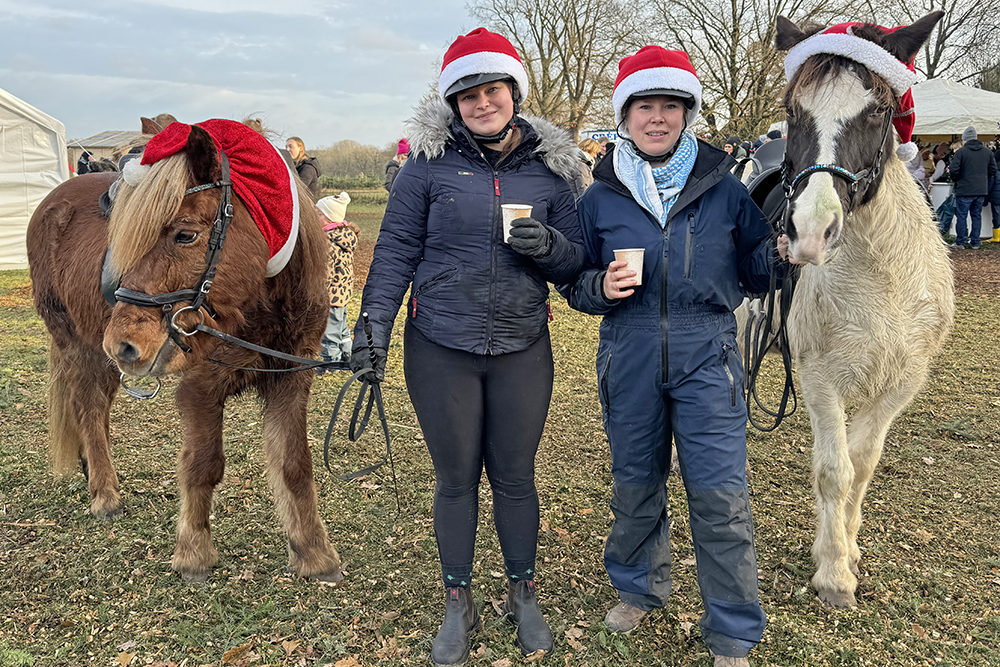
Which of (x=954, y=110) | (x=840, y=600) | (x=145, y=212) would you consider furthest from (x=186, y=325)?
(x=954, y=110)

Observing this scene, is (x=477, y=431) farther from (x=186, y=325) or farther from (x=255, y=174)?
(x=255, y=174)

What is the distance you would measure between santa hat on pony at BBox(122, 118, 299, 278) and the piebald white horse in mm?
1912

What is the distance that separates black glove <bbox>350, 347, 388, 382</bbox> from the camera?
233 cm

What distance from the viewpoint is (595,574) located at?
10.3 feet

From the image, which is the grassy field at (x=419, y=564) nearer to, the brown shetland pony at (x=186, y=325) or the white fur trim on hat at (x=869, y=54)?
the brown shetland pony at (x=186, y=325)

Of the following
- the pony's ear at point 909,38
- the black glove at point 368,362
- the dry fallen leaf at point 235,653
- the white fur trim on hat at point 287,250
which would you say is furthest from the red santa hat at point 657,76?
the dry fallen leaf at point 235,653

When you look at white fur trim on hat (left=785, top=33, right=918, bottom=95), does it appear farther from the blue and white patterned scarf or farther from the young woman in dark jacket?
the young woman in dark jacket

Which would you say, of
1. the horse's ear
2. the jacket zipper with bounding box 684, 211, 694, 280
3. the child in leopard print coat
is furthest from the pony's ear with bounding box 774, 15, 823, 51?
the child in leopard print coat

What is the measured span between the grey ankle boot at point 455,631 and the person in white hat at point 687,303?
2.92 ft

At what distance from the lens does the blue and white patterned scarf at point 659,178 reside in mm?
2329

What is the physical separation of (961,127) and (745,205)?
653 inches

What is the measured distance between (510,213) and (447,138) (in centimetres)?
40

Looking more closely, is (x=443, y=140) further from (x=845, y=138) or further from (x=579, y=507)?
(x=579, y=507)

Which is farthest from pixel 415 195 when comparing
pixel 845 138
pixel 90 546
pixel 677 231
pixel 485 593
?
pixel 90 546
